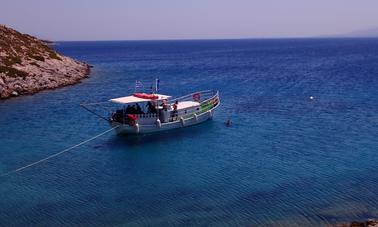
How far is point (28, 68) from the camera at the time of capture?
92438mm

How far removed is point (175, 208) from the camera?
31.7 meters

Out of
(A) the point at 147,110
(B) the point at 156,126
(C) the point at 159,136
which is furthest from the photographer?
(A) the point at 147,110

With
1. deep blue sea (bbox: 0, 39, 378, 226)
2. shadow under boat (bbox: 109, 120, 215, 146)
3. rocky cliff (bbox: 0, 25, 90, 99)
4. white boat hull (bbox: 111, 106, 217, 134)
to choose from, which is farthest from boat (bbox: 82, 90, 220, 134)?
rocky cliff (bbox: 0, 25, 90, 99)

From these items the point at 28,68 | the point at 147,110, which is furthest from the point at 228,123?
the point at 28,68

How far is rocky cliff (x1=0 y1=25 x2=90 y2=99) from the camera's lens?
272 ft

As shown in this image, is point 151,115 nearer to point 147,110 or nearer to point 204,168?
point 147,110

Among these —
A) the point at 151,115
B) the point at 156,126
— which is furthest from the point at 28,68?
the point at 156,126

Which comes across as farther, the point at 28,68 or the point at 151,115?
the point at 28,68

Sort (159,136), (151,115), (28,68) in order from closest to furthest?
1. (159,136)
2. (151,115)
3. (28,68)

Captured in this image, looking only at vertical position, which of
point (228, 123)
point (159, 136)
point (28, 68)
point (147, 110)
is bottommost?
point (159, 136)

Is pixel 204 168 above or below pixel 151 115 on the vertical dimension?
below

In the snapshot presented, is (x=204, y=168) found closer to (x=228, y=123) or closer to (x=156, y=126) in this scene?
(x=156, y=126)

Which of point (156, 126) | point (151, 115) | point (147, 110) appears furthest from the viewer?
point (147, 110)

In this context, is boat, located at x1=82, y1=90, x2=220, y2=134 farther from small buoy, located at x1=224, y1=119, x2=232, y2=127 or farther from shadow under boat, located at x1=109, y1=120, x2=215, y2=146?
small buoy, located at x1=224, y1=119, x2=232, y2=127
